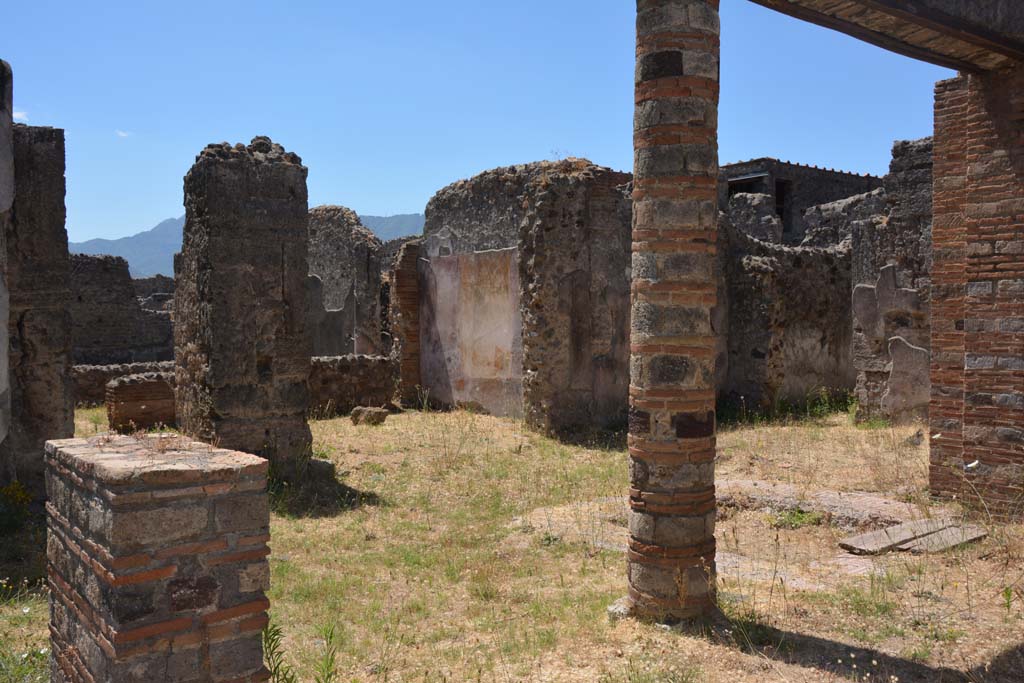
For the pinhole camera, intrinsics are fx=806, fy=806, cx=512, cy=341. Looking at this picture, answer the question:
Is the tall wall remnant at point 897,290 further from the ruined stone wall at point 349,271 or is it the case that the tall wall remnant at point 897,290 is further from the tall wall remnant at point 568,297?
the ruined stone wall at point 349,271

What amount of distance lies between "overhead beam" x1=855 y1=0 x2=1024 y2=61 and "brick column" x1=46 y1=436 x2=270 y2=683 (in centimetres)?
497

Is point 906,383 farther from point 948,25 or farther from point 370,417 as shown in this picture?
point 370,417

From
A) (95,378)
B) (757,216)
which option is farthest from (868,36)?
(757,216)

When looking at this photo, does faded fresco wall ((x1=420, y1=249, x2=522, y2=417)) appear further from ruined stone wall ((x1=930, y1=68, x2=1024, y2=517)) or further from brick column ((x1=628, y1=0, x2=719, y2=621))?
brick column ((x1=628, y1=0, x2=719, y2=621))

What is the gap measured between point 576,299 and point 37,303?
6.78 m

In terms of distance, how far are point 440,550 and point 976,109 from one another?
6.00 meters

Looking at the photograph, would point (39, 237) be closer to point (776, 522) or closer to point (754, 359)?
point (776, 522)

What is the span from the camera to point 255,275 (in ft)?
26.9

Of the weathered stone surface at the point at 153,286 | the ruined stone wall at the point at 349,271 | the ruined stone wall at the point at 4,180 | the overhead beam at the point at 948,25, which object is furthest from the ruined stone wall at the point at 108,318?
the overhead beam at the point at 948,25

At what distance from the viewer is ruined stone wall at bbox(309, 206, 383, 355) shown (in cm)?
1814

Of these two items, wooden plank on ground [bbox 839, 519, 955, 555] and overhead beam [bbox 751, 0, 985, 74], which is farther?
wooden plank on ground [bbox 839, 519, 955, 555]

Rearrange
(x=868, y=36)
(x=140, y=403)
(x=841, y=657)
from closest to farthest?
(x=841, y=657)
(x=868, y=36)
(x=140, y=403)

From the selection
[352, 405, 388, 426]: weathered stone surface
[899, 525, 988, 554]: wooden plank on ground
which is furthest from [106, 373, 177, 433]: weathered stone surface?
[899, 525, 988, 554]: wooden plank on ground

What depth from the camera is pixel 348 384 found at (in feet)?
45.5
